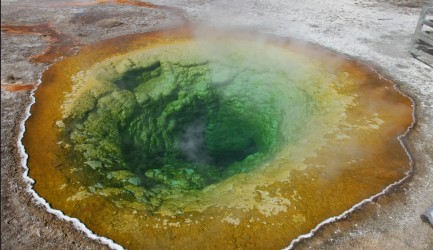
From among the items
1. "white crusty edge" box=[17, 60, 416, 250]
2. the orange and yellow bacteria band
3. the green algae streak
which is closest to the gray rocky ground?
"white crusty edge" box=[17, 60, 416, 250]

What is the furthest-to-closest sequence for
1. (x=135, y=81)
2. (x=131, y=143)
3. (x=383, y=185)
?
Answer: (x=135, y=81) → (x=131, y=143) → (x=383, y=185)

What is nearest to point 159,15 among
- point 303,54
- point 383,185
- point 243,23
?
point 243,23

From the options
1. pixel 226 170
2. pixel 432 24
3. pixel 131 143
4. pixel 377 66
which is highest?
pixel 432 24

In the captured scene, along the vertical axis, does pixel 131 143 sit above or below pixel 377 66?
below

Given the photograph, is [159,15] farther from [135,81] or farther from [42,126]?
[42,126]

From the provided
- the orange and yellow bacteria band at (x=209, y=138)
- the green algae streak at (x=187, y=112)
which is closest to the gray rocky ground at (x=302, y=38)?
the orange and yellow bacteria band at (x=209, y=138)

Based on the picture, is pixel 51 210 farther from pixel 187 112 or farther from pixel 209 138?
pixel 209 138

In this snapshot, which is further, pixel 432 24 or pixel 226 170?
pixel 432 24
